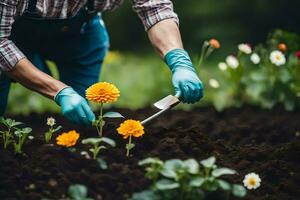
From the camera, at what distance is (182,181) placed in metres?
2.76

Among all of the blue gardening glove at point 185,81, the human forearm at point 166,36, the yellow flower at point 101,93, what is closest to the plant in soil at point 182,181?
the yellow flower at point 101,93

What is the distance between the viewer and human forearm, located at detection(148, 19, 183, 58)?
12.2 ft

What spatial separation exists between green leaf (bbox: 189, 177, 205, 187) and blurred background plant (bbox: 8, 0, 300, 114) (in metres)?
2.65

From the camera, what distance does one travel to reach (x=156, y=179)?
285cm

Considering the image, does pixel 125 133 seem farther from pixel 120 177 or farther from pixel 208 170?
pixel 208 170

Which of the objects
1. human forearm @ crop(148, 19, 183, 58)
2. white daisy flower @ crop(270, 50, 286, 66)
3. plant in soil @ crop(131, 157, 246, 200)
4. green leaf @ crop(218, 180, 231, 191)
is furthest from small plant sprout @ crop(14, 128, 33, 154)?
white daisy flower @ crop(270, 50, 286, 66)

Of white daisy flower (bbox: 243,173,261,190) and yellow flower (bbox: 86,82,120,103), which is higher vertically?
yellow flower (bbox: 86,82,120,103)

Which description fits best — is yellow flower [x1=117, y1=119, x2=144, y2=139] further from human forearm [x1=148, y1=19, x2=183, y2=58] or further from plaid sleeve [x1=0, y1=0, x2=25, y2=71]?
human forearm [x1=148, y1=19, x2=183, y2=58]

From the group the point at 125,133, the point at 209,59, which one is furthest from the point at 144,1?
the point at 209,59

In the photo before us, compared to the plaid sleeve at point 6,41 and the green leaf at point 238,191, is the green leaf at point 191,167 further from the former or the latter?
the plaid sleeve at point 6,41

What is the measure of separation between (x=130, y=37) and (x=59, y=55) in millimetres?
3312

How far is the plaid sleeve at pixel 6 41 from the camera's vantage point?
343cm

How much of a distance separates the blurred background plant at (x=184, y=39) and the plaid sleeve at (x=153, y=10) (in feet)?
5.32

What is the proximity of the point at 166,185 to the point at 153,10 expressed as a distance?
1216mm
